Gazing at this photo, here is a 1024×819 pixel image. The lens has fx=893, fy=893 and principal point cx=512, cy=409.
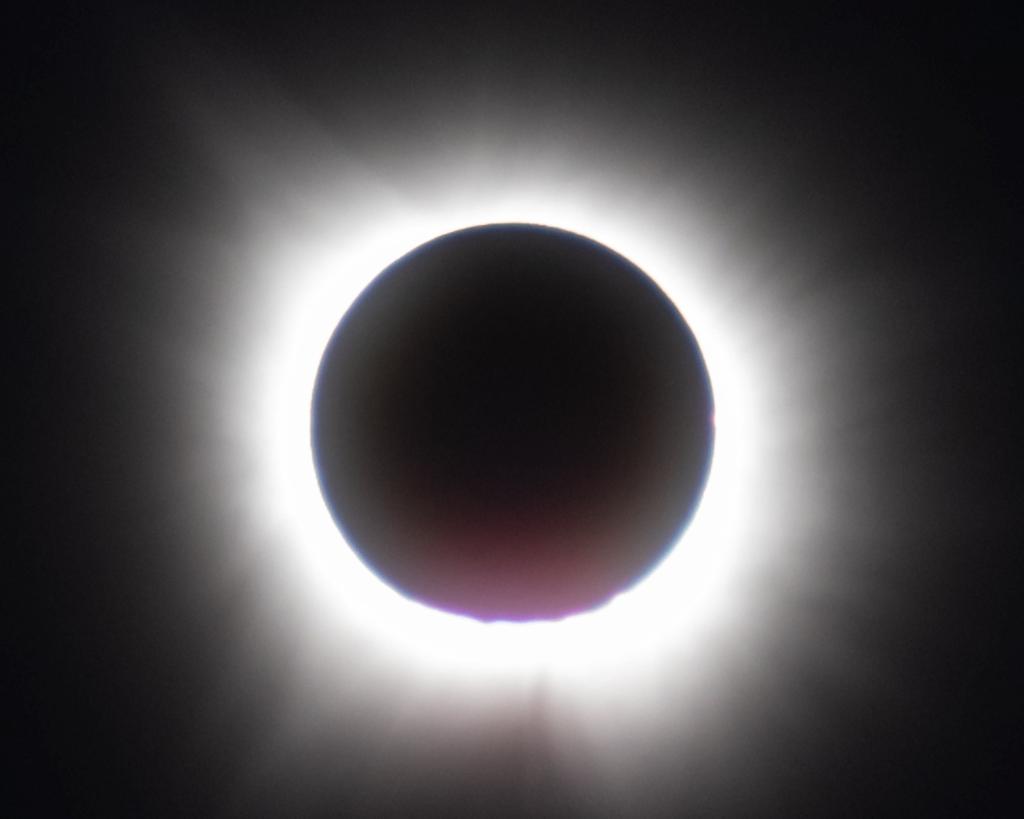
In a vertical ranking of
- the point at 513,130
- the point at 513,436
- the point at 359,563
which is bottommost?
the point at 359,563

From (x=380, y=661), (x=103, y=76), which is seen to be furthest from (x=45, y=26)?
(x=380, y=661)

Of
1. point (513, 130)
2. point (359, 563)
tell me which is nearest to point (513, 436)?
point (359, 563)

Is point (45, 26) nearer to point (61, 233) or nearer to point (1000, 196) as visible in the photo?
point (61, 233)

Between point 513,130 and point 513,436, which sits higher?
point 513,130

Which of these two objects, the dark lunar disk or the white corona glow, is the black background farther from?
the dark lunar disk

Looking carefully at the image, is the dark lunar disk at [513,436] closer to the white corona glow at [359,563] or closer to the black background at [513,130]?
the white corona glow at [359,563]

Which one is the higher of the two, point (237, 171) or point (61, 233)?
point (237, 171)

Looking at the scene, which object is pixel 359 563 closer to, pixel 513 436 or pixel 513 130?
pixel 513 436

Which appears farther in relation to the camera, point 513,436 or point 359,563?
point 359,563
